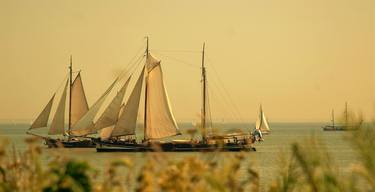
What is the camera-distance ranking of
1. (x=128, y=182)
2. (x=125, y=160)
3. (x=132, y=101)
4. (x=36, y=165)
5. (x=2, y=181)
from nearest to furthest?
1. (x=125, y=160)
2. (x=128, y=182)
3. (x=36, y=165)
4. (x=2, y=181)
5. (x=132, y=101)

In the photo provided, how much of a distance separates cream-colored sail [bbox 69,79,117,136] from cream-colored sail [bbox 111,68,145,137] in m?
3.00

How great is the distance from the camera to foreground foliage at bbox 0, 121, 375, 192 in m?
3.91

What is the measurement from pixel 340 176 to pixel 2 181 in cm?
211

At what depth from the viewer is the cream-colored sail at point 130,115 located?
6300 cm

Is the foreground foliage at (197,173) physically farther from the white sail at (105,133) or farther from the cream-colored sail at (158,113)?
the white sail at (105,133)

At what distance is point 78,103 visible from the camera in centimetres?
7556

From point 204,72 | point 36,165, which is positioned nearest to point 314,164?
point 36,165

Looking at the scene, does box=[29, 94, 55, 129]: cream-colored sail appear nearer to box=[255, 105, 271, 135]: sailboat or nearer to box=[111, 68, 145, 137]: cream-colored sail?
box=[111, 68, 145, 137]: cream-colored sail

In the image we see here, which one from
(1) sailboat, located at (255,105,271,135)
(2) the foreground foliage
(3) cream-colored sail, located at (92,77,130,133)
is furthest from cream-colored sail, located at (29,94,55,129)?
(2) the foreground foliage

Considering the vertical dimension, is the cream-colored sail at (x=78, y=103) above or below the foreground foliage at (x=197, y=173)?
above

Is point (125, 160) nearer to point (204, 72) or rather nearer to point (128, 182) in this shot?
point (128, 182)

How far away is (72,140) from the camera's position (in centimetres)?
7762

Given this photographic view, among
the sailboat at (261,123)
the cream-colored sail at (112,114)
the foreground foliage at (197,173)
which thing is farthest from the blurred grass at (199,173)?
the sailboat at (261,123)

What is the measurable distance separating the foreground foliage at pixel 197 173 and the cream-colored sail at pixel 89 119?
6100 centimetres
